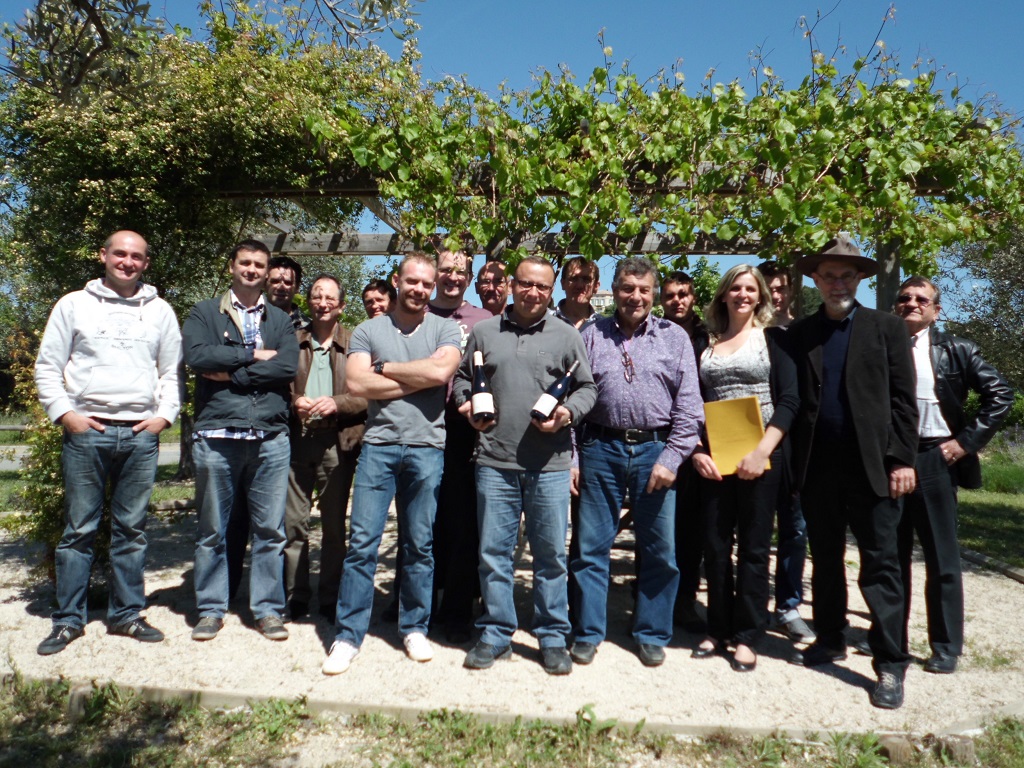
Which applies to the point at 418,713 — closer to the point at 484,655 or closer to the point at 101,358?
the point at 484,655

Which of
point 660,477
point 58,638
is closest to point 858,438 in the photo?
point 660,477

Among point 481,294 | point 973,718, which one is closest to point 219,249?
point 481,294

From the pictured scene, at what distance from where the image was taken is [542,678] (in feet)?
12.9

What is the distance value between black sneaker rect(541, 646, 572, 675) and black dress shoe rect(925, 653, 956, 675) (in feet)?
6.37

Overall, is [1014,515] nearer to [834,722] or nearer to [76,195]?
[834,722]

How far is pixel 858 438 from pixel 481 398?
189 cm

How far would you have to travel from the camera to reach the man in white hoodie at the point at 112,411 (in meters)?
4.19

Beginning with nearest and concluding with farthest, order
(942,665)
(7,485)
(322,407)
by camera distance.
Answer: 1. (942,665)
2. (322,407)
3. (7,485)

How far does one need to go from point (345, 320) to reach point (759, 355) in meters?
4.51

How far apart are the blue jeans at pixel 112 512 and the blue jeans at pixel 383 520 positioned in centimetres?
119

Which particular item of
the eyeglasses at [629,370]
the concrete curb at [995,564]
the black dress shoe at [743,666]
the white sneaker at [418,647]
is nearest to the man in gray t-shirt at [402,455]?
the white sneaker at [418,647]

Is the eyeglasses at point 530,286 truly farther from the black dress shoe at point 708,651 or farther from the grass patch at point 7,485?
the grass patch at point 7,485

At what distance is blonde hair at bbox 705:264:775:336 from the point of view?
4.25m

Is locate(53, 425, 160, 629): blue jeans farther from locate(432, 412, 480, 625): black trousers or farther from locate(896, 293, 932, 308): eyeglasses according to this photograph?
locate(896, 293, 932, 308): eyeglasses
